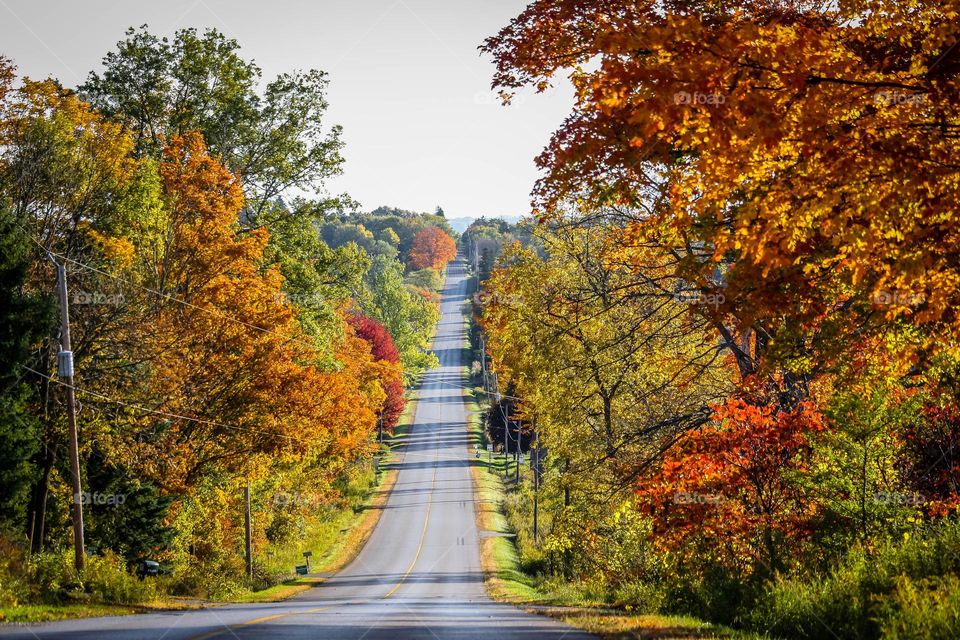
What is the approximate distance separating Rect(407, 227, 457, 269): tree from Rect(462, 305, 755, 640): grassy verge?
80.8 metres

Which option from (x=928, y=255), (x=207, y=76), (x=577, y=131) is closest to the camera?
(x=928, y=255)

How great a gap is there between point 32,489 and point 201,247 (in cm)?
856

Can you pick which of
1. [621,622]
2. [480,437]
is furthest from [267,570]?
[480,437]

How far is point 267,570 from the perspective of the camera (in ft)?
122

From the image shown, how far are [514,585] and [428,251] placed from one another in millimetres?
153547

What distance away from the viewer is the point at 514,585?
104ft

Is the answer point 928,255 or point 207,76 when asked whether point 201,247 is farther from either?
point 928,255

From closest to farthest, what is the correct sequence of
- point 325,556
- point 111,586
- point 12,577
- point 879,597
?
point 879,597, point 12,577, point 111,586, point 325,556

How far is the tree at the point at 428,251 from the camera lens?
181212 mm

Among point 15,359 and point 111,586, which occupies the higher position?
point 15,359
